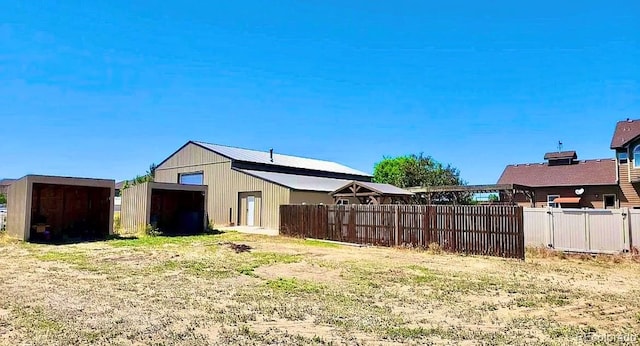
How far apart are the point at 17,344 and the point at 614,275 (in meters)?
10.7

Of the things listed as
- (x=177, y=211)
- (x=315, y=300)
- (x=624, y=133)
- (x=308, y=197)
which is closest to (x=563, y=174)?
(x=624, y=133)

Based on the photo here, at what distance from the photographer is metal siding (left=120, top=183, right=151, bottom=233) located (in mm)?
20469

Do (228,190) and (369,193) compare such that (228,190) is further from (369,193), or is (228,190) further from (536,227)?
(536,227)

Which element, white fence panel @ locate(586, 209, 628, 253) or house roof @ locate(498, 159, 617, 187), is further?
house roof @ locate(498, 159, 617, 187)

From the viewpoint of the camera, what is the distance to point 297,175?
3219 centimetres

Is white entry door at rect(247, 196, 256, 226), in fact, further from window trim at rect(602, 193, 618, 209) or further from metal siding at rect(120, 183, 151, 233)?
window trim at rect(602, 193, 618, 209)

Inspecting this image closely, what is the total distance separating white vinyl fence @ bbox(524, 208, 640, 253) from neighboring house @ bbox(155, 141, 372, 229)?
13.0 meters

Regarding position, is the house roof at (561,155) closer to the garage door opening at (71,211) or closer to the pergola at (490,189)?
the pergola at (490,189)

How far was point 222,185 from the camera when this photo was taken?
2822 cm

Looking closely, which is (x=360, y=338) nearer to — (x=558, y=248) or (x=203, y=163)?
(x=558, y=248)

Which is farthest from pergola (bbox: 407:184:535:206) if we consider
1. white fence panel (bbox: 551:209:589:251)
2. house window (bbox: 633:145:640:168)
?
white fence panel (bbox: 551:209:589:251)

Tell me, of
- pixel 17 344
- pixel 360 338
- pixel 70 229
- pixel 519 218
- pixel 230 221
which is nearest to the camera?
pixel 17 344

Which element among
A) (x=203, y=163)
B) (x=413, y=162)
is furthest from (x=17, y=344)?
(x=413, y=162)

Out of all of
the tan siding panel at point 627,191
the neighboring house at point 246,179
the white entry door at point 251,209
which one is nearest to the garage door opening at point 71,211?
the neighboring house at point 246,179
